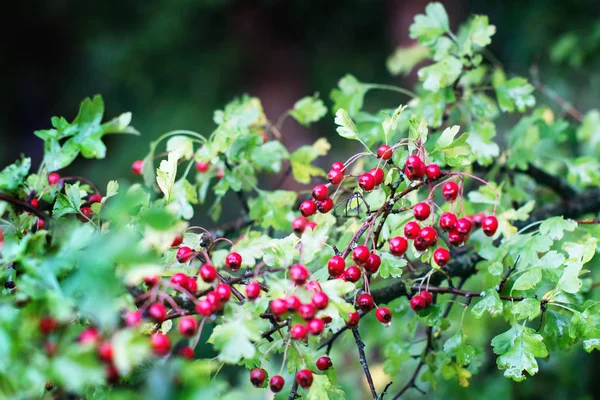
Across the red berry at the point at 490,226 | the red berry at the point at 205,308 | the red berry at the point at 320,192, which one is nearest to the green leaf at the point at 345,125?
the red berry at the point at 320,192

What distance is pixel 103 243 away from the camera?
633 mm

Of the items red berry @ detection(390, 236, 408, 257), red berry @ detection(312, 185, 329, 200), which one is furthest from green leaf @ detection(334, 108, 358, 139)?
red berry @ detection(390, 236, 408, 257)

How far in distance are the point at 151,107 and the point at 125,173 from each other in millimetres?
845

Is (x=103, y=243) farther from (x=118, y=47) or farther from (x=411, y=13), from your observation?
(x=118, y=47)

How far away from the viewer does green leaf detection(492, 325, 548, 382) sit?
3.26 feet

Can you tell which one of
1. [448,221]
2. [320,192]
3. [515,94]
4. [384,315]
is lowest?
[384,315]

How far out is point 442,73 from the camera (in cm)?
136

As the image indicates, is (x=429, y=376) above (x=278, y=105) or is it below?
below

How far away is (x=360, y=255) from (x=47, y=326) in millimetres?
490

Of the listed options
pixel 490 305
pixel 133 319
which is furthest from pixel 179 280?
pixel 490 305

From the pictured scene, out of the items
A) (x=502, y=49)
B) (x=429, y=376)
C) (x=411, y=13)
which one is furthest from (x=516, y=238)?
(x=502, y=49)

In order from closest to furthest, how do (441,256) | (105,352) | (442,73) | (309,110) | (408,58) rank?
(105,352) < (441,256) < (442,73) < (309,110) < (408,58)

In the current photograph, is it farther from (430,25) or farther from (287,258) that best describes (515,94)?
(287,258)

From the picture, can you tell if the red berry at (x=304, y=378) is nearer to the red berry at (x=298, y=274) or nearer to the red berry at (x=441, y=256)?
the red berry at (x=298, y=274)
